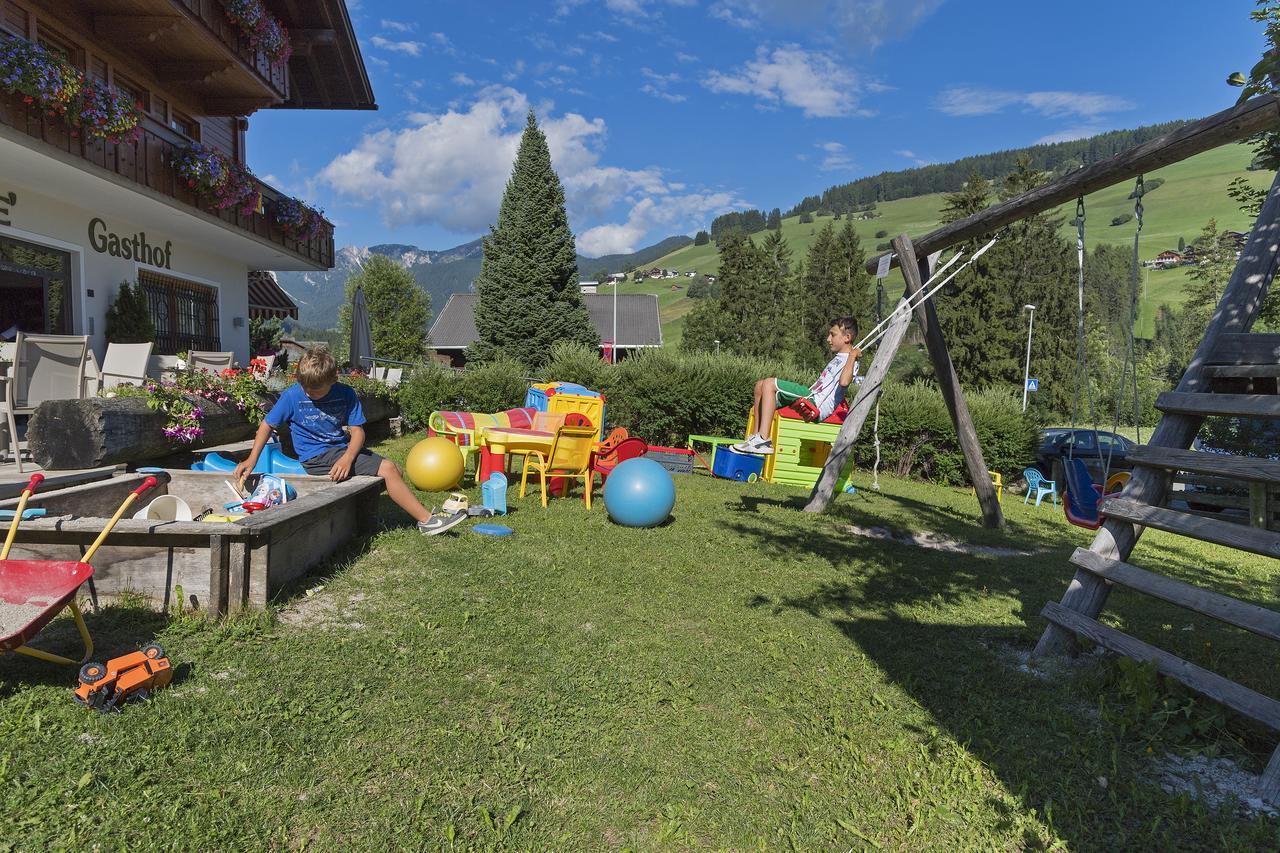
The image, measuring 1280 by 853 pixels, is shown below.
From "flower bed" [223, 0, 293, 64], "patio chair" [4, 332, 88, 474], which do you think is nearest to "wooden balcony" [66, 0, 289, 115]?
"flower bed" [223, 0, 293, 64]

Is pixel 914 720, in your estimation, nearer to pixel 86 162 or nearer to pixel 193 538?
pixel 193 538

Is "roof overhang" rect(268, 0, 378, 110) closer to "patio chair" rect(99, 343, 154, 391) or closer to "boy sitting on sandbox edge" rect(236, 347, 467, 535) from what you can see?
"patio chair" rect(99, 343, 154, 391)

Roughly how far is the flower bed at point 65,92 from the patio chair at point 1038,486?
17150 millimetres

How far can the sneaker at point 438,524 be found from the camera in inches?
244

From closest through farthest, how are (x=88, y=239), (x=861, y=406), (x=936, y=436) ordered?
(x=861, y=406) < (x=88, y=239) < (x=936, y=436)

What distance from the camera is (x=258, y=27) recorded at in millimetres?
14031

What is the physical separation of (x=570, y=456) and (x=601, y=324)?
62358 millimetres

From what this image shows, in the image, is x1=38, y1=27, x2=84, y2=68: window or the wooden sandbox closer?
the wooden sandbox

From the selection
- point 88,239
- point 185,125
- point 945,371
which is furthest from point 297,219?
point 945,371

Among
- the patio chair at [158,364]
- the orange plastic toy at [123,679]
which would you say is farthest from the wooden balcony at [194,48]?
the orange plastic toy at [123,679]

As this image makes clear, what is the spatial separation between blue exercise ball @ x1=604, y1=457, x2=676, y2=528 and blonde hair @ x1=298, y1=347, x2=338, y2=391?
289 centimetres

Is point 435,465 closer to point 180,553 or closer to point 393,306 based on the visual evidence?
point 180,553

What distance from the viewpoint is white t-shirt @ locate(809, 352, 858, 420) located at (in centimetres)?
898

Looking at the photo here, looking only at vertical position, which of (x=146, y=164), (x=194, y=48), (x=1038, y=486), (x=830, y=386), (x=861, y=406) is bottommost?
(x=1038, y=486)
